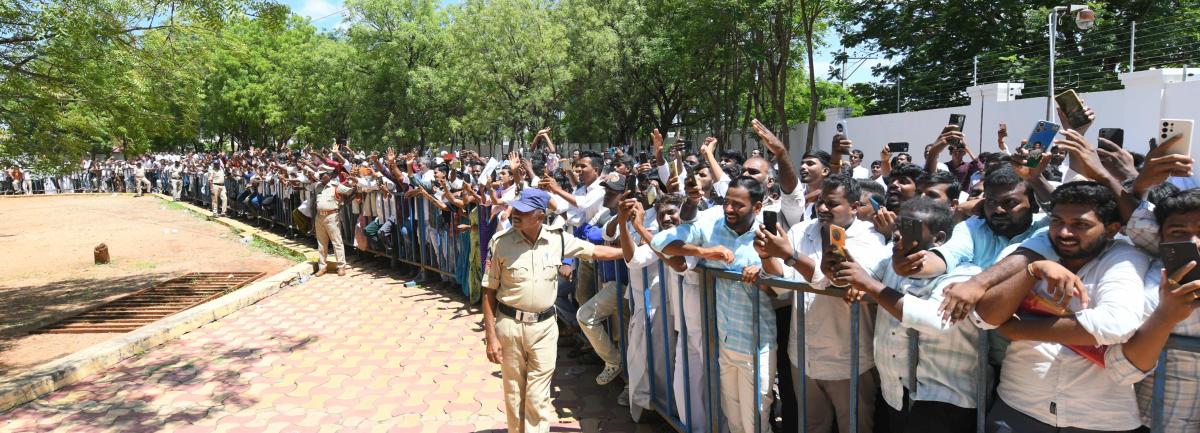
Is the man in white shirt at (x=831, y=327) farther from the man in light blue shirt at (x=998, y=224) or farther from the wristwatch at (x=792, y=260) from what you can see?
the man in light blue shirt at (x=998, y=224)

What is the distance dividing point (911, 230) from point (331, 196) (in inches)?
406

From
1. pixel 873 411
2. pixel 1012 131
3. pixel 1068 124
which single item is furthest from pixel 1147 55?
pixel 873 411

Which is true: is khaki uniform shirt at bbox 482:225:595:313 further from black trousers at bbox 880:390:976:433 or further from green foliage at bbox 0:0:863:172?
green foliage at bbox 0:0:863:172

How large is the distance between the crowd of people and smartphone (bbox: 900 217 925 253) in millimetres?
14

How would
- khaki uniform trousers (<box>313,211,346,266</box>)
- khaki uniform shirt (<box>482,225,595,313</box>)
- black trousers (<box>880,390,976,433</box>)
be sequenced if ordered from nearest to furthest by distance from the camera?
black trousers (<box>880,390,976,433</box>)
khaki uniform shirt (<box>482,225,595,313</box>)
khaki uniform trousers (<box>313,211,346,266</box>)

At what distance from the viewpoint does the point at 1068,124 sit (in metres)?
3.99

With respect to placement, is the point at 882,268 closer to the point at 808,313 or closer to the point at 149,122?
the point at 808,313

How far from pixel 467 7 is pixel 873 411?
99.6 feet

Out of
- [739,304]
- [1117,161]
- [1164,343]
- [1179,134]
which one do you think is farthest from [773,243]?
[1117,161]

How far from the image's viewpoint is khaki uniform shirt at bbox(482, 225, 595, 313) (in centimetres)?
430

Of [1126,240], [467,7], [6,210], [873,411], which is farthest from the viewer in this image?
[467,7]

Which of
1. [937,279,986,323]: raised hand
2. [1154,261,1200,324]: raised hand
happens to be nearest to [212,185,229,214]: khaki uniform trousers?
[937,279,986,323]: raised hand

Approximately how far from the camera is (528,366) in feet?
14.5

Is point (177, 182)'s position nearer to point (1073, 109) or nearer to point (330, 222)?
point (330, 222)
